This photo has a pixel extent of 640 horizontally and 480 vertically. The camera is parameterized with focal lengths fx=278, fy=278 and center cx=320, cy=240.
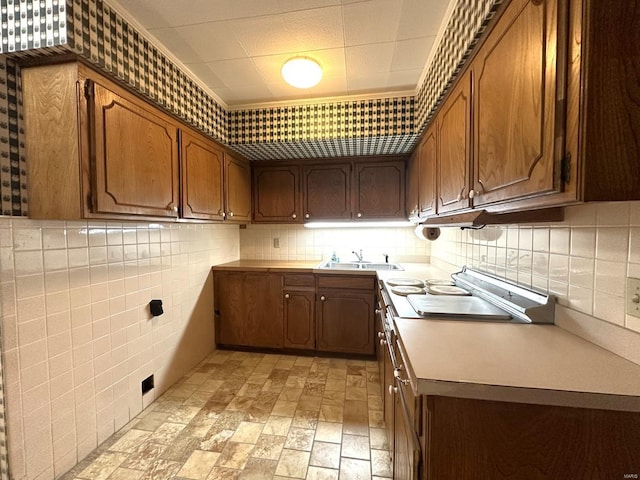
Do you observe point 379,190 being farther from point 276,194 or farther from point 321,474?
point 321,474

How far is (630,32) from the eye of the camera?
1.96 ft

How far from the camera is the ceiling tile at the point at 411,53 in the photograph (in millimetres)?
1622

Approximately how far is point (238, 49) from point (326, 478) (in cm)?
243

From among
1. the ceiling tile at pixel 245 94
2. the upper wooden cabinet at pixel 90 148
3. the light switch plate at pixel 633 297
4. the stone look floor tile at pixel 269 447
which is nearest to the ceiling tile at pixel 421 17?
the ceiling tile at pixel 245 94

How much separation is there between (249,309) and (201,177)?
140 centimetres

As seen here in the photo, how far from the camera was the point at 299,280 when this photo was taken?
2760 mm

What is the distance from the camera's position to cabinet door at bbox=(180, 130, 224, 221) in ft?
6.40

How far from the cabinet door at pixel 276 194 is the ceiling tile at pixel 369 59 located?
1314 millimetres

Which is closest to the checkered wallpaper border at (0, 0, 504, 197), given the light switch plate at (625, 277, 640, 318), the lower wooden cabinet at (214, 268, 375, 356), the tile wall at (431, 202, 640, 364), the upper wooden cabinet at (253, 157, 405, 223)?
the upper wooden cabinet at (253, 157, 405, 223)

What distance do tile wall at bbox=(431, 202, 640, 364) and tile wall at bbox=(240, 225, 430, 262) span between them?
5.64 feet

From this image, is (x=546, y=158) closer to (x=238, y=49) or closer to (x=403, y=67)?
(x=403, y=67)

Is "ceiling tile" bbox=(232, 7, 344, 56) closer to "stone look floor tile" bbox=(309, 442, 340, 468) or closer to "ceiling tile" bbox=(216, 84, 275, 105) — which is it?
"ceiling tile" bbox=(216, 84, 275, 105)

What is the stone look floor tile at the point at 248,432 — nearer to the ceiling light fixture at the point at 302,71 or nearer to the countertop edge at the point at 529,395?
the countertop edge at the point at 529,395

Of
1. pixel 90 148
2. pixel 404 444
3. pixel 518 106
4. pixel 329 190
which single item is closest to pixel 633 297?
pixel 518 106
